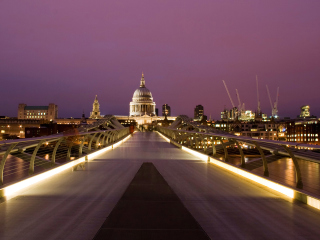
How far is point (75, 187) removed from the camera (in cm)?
655

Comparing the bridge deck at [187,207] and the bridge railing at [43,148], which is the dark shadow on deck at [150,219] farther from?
the bridge railing at [43,148]

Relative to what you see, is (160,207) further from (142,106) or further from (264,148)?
(142,106)

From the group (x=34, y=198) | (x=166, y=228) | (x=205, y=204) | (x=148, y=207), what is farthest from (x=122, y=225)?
(x=34, y=198)

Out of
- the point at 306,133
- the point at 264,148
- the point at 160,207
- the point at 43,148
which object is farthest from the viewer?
the point at 306,133

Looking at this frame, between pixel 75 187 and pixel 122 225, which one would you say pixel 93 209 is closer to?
pixel 122 225

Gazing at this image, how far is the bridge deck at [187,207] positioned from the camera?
395 cm

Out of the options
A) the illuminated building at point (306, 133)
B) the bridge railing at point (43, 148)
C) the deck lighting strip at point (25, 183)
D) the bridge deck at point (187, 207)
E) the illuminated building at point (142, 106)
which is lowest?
the illuminated building at point (306, 133)

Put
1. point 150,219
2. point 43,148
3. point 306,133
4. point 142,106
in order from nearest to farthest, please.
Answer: point 150,219, point 43,148, point 306,133, point 142,106

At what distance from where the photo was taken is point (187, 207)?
5035mm

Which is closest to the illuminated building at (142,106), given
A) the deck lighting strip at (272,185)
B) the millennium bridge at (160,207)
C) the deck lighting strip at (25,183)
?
the deck lighting strip at (25,183)

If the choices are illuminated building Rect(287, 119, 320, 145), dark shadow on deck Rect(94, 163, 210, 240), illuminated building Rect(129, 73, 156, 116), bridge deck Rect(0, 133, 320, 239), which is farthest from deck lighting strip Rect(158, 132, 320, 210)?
illuminated building Rect(129, 73, 156, 116)

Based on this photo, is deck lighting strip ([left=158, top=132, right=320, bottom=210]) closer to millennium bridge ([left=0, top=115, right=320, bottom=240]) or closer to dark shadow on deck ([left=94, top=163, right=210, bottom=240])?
millennium bridge ([left=0, top=115, right=320, bottom=240])

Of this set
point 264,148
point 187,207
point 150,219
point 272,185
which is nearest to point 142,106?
point 264,148

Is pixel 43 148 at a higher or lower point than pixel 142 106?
lower
